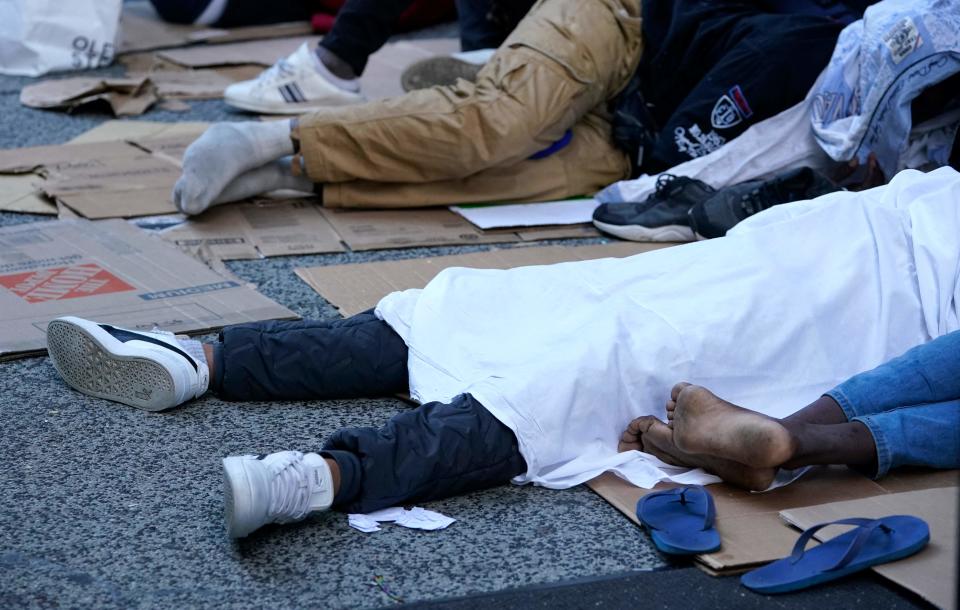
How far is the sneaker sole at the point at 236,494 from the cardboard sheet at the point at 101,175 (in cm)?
130

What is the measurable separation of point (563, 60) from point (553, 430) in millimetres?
1356

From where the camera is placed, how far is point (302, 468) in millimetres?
1320

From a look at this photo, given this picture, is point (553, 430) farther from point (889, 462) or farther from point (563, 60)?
point (563, 60)

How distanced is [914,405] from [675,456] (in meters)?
0.31

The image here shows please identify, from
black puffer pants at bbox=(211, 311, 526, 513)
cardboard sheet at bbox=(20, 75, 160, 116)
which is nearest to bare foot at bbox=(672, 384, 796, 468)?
black puffer pants at bbox=(211, 311, 526, 513)

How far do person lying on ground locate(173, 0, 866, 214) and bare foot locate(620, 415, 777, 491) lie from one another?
46.0 inches

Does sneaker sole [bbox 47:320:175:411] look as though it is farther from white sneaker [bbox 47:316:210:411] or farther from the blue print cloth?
the blue print cloth

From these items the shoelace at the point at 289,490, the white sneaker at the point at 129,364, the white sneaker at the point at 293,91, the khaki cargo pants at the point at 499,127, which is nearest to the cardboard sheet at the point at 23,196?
the khaki cargo pants at the point at 499,127

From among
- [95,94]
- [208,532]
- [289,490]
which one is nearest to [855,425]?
[289,490]

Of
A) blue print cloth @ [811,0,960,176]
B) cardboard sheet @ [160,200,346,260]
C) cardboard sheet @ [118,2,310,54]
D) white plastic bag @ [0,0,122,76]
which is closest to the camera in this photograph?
blue print cloth @ [811,0,960,176]

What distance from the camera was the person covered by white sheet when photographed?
4.51 ft

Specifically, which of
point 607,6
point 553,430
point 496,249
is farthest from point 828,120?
point 553,430

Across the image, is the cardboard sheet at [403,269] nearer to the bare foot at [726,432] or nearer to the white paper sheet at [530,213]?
the white paper sheet at [530,213]

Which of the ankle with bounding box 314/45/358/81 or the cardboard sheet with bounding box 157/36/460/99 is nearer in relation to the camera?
the ankle with bounding box 314/45/358/81
